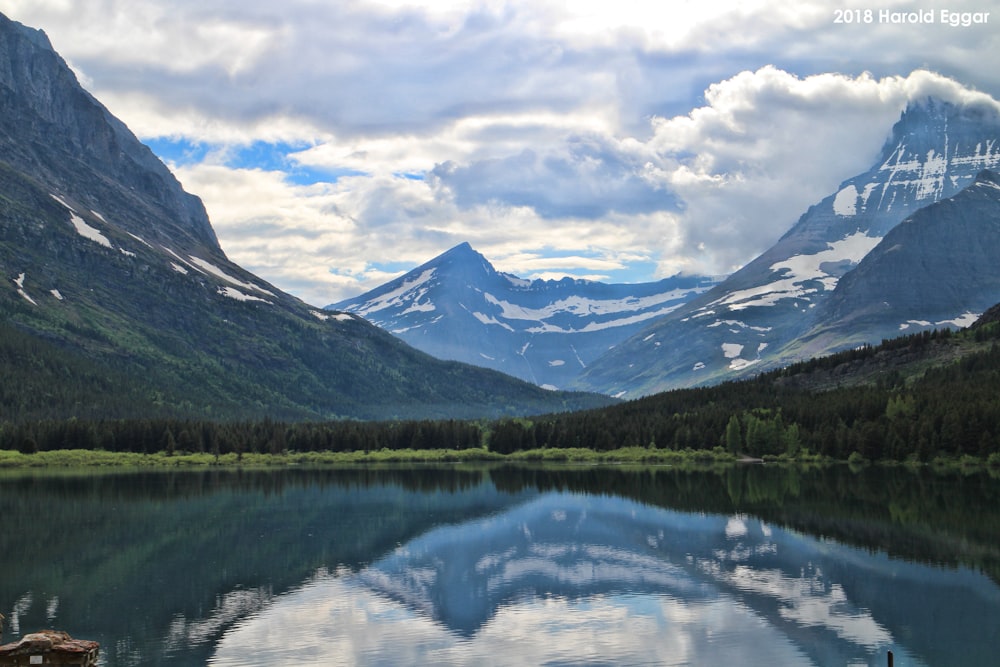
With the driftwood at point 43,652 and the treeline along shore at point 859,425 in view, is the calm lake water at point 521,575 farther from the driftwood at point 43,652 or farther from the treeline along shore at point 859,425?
the treeline along shore at point 859,425

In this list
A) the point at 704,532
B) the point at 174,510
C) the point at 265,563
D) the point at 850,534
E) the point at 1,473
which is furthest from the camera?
the point at 1,473

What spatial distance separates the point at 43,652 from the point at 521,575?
4541 centimetres

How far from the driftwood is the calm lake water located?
16811mm

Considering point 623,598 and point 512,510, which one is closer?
point 623,598

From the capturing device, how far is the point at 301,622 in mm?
55656

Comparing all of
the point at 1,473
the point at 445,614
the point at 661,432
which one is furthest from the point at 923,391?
the point at 1,473

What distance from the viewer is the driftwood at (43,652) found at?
29875 millimetres

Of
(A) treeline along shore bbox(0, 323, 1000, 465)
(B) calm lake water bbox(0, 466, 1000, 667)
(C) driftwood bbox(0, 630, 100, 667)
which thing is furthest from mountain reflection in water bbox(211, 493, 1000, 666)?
(A) treeline along shore bbox(0, 323, 1000, 465)

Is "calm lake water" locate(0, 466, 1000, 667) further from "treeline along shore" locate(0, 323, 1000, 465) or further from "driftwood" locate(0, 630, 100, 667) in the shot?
"treeline along shore" locate(0, 323, 1000, 465)

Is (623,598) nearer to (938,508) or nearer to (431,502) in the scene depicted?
(938,508)

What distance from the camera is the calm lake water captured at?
50.2 metres

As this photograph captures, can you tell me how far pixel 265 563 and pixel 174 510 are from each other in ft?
116

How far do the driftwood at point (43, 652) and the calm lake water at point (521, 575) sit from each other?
55.2ft

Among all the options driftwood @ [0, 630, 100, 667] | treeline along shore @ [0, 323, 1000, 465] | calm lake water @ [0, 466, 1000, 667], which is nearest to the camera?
driftwood @ [0, 630, 100, 667]
